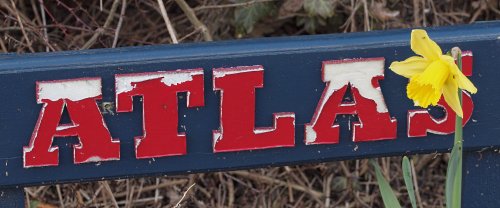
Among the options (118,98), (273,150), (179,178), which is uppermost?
(118,98)

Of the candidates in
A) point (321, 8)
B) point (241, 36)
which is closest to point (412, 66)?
point (321, 8)

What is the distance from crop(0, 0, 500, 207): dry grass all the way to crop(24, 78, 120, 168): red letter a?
0.77 meters

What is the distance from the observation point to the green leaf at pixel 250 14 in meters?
2.55

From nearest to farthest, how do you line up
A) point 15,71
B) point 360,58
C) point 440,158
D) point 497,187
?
point 15,71, point 360,58, point 497,187, point 440,158

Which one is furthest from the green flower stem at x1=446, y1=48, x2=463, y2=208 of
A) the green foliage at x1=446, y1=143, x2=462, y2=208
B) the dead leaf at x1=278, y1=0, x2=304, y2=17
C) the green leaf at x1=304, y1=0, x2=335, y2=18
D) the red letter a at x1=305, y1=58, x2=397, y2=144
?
the dead leaf at x1=278, y1=0, x2=304, y2=17

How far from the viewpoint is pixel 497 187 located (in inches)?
78.5

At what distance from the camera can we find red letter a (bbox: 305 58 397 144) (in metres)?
1.83

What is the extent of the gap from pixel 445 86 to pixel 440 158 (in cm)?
135

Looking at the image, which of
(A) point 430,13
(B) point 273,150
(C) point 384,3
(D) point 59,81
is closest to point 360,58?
(B) point 273,150

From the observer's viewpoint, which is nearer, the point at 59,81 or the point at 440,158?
the point at 59,81

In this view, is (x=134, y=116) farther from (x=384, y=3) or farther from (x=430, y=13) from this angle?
(x=430, y=13)

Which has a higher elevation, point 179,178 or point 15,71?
point 15,71

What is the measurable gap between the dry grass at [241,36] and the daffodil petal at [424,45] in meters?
0.98

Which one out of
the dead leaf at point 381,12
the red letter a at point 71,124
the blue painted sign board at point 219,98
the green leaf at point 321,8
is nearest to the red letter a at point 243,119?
the blue painted sign board at point 219,98
